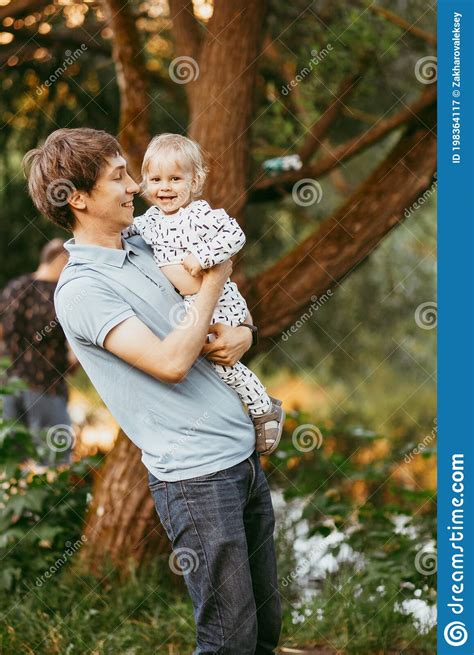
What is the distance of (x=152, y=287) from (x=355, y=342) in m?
5.94

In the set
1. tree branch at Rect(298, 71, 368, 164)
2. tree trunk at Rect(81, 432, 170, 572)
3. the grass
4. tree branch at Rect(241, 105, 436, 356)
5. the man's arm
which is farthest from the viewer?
tree branch at Rect(298, 71, 368, 164)

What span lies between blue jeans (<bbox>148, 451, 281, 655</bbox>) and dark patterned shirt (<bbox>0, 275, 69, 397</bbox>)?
2.71 meters

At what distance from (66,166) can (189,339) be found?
488mm

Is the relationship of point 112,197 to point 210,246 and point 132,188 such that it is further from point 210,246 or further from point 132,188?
point 210,246

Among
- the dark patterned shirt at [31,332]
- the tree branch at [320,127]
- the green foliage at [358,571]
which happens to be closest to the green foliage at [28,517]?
the green foliage at [358,571]

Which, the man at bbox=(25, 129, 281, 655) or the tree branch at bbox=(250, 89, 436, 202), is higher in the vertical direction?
the tree branch at bbox=(250, 89, 436, 202)

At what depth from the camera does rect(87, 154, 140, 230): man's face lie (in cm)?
220

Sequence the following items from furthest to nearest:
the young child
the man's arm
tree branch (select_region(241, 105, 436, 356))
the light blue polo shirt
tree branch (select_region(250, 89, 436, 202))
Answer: tree branch (select_region(250, 89, 436, 202)) < tree branch (select_region(241, 105, 436, 356)) < the young child < the light blue polo shirt < the man's arm

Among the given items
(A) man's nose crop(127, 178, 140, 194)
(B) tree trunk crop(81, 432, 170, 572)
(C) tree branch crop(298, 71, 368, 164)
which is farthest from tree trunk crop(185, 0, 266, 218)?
(A) man's nose crop(127, 178, 140, 194)

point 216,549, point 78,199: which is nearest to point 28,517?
point 216,549

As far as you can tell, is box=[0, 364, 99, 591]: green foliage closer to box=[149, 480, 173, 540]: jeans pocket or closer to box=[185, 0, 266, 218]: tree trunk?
box=[185, 0, 266, 218]: tree trunk

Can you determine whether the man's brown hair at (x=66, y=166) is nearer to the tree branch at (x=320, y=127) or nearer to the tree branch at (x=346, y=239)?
the tree branch at (x=346, y=239)

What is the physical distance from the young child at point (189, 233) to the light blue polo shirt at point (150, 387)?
8 centimetres

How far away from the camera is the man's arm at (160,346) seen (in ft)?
6.64
